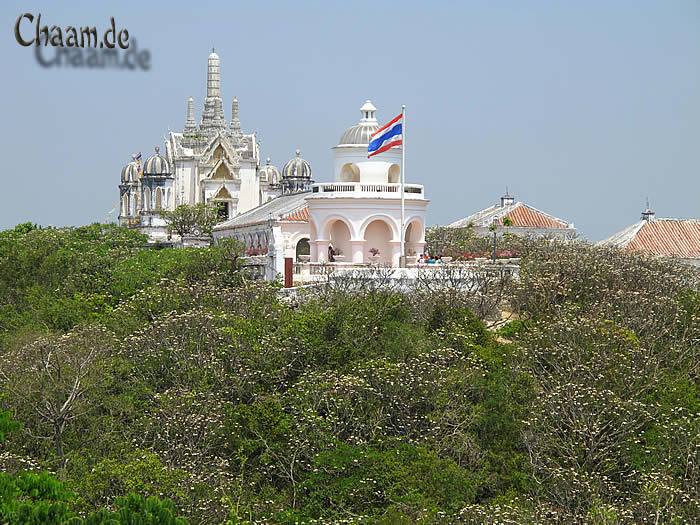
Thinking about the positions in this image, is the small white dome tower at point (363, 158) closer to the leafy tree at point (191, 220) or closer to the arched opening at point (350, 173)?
the arched opening at point (350, 173)

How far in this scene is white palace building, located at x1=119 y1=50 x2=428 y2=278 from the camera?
4409cm

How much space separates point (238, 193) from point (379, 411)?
56.3 metres

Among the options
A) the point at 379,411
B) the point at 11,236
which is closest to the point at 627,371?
the point at 379,411

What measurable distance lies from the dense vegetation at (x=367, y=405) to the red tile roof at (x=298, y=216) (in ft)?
63.0

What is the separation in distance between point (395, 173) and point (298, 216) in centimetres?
1275

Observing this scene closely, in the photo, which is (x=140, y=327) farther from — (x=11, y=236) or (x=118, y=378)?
(x=11, y=236)

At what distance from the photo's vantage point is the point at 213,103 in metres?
88.4

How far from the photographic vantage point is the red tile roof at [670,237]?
61497mm

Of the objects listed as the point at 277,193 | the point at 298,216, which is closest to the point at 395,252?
the point at 298,216

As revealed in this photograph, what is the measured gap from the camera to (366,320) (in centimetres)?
3491

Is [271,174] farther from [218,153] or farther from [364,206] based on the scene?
[364,206]

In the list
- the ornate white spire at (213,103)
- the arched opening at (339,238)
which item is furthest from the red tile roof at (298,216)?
the ornate white spire at (213,103)

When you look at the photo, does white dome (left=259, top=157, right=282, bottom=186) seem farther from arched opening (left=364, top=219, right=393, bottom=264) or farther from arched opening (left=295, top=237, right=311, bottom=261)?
arched opening (left=364, top=219, right=393, bottom=264)

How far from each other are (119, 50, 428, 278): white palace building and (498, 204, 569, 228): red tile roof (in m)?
13.2
